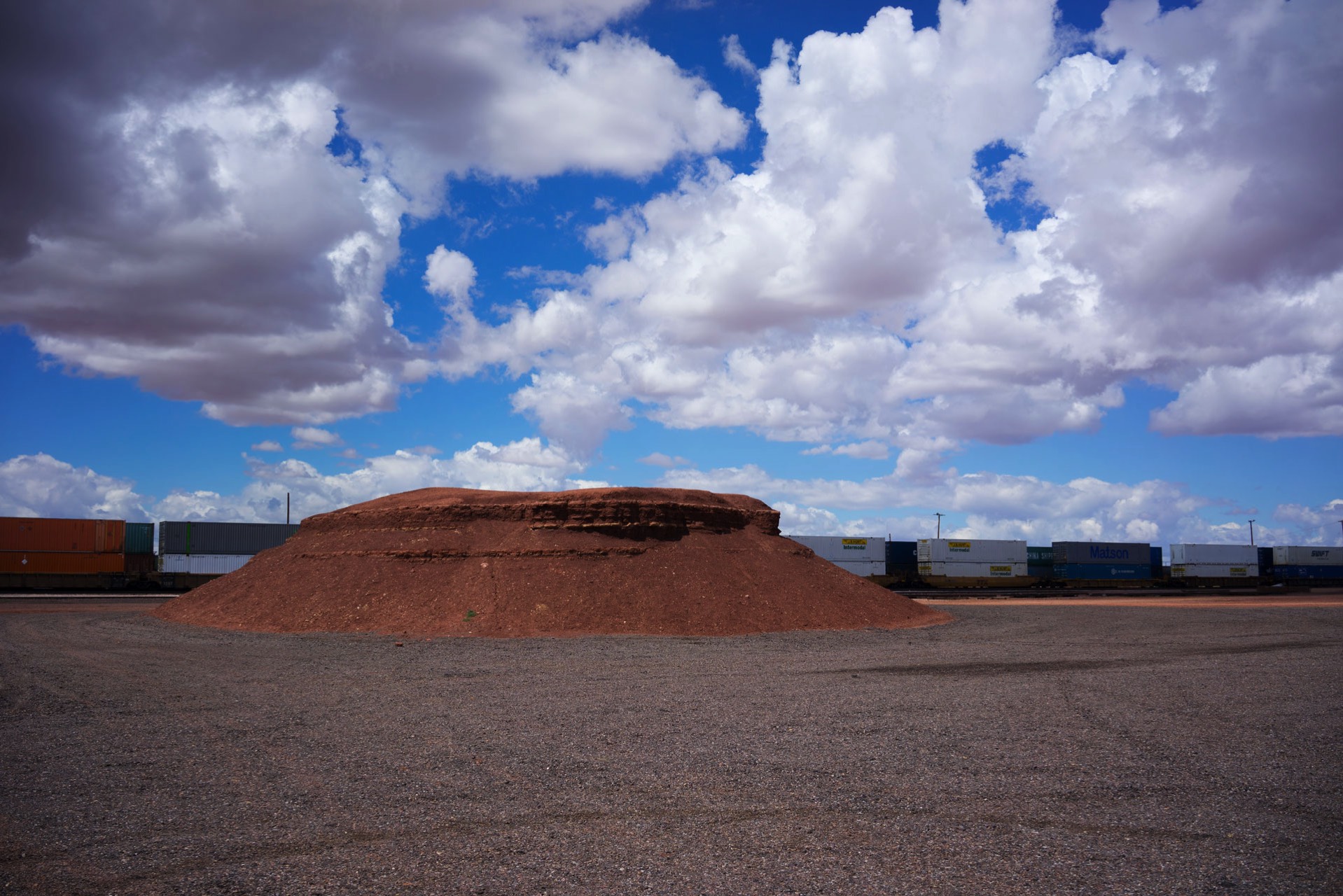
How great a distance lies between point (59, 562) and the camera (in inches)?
1911

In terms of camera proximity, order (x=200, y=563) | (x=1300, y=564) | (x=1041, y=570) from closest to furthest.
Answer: (x=200, y=563), (x=1041, y=570), (x=1300, y=564)

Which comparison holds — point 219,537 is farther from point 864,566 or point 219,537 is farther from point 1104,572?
point 1104,572

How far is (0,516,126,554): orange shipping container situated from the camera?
4741 cm

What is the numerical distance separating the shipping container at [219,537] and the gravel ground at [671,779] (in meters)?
37.8

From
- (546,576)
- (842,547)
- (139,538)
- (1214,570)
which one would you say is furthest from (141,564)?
(1214,570)

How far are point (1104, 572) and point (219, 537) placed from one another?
67.9m

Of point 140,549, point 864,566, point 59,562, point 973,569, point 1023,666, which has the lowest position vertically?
point 973,569

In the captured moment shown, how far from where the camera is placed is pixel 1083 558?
66688 millimetres

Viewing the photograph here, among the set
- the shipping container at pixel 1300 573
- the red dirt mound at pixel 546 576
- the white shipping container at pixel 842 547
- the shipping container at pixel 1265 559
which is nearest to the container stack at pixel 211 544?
the red dirt mound at pixel 546 576

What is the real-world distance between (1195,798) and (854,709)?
5.15 metres

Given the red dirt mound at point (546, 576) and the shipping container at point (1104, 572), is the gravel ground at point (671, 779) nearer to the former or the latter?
the red dirt mound at point (546, 576)

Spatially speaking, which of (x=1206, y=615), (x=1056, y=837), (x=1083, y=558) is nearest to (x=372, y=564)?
(x=1056, y=837)

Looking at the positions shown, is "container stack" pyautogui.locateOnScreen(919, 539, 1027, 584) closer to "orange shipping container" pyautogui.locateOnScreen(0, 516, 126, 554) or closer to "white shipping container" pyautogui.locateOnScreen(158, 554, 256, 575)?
"white shipping container" pyautogui.locateOnScreen(158, 554, 256, 575)

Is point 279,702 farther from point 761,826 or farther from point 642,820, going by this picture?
point 761,826
